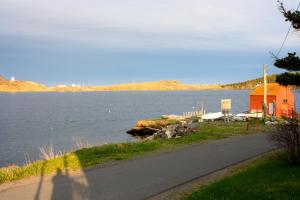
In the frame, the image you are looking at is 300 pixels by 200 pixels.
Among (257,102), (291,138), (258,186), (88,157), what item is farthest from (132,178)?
(257,102)

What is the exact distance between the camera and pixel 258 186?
1203 centimetres

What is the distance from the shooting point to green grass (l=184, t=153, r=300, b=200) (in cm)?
1106

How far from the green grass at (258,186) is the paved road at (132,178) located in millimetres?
1424

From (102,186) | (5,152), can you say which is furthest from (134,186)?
(5,152)

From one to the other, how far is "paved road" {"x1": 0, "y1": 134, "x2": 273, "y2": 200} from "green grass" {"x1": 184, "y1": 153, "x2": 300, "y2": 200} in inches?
56.1

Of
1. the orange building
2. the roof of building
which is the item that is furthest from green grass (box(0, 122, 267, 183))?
the roof of building

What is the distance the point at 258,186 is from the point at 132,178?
3.98 meters

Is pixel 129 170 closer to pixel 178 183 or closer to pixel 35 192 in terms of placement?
pixel 178 183

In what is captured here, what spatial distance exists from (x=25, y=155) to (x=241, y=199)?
34.0m

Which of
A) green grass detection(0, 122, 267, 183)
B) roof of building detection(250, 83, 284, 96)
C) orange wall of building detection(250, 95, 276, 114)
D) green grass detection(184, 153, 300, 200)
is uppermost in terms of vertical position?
roof of building detection(250, 83, 284, 96)

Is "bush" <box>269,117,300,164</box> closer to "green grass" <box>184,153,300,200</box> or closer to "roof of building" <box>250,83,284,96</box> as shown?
"green grass" <box>184,153,300,200</box>

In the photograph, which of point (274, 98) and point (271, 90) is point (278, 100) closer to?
point (274, 98)

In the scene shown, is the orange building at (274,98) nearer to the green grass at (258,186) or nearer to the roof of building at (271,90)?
the roof of building at (271,90)

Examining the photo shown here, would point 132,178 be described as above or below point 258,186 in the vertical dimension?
below
